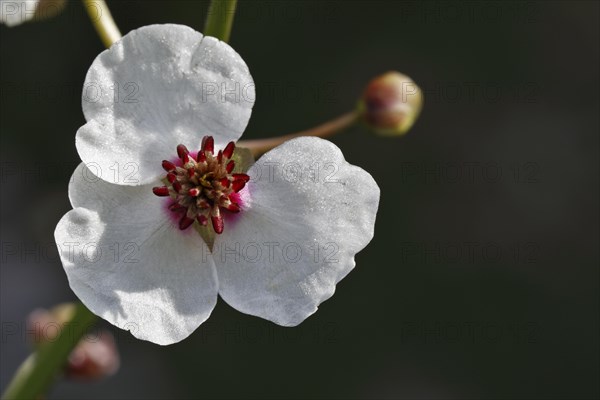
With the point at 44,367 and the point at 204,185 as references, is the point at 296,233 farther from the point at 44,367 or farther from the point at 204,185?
the point at 44,367

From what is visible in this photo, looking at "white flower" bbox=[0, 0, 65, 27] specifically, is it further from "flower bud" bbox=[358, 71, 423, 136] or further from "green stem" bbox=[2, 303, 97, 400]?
"flower bud" bbox=[358, 71, 423, 136]

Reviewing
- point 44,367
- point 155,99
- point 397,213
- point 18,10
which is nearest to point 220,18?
point 155,99

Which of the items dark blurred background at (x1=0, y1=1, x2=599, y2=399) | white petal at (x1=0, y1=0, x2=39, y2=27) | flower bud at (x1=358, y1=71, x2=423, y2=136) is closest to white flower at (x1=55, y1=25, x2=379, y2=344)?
white petal at (x1=0, y1=0, x2=39, y2=27)

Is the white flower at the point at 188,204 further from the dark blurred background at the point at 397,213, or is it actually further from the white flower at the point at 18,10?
the dark blurred background at the point at 397,213

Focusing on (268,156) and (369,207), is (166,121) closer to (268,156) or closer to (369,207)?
(268,156)

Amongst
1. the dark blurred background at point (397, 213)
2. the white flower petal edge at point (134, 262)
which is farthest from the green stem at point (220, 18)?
the dark blurred background at point (397, 213)

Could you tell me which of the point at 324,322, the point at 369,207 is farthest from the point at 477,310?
the point at 369,207
